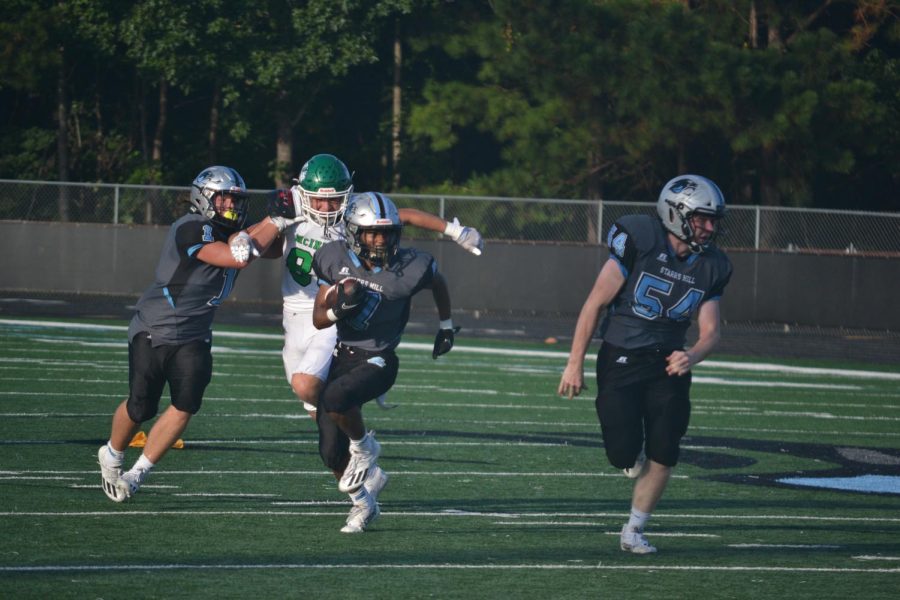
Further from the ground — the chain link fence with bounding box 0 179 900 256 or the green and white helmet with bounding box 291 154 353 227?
the green and white helmet with bounding box 291 154 353 227

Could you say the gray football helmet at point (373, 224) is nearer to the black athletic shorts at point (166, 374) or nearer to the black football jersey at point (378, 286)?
the black football jersey at point (378, 286)

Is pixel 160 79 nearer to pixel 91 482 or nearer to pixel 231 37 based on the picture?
pixel 231 37

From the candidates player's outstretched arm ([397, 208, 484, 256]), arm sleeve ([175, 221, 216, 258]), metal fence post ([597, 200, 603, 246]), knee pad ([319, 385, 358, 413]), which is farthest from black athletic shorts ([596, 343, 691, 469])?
metal fence post ([597, 200, 603, 246])

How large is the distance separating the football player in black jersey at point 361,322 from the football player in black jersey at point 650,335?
979 mm

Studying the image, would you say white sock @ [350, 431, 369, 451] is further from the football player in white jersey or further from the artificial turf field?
the football player in white jersey

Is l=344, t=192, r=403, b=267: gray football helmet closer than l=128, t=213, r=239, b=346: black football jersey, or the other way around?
l=344, t=192, r=403, b=267: gray football helmet

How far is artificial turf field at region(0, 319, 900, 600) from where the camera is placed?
593 cm

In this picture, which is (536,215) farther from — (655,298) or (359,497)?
(655,298)

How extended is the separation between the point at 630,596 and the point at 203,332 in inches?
115

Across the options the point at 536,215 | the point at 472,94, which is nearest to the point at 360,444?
the point at 536,215

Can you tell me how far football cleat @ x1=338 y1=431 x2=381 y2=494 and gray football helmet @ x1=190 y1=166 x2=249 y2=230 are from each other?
4.67ft

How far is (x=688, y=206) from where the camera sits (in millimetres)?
6516

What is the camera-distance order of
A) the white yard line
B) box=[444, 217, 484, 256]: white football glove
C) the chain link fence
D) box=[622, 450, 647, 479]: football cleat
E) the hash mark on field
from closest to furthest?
box=[622, 450, 647, 479]: football cleat < the hash mark on field < box=[444, 217, 484, 256]: white football glove < the white yard line < the chain link fence

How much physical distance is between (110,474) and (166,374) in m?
0.58
